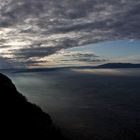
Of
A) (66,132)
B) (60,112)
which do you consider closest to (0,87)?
(66,132)

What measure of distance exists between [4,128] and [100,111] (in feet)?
200

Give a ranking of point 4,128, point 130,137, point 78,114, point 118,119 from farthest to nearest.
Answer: point 78,114, point 118,119, point 130,137, point 4,128

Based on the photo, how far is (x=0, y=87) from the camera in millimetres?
65062

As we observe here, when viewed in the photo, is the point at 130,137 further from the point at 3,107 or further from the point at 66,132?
the point at 3,107

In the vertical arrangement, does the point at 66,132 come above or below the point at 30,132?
below

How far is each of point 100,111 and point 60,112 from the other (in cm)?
1623

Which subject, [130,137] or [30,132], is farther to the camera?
[130,137]

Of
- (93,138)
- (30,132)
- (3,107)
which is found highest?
(3,107)

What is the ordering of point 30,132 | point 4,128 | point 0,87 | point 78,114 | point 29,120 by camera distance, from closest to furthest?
point 4,128 → point 30,132 → point 29,120 → point 0,87 → point 78,114

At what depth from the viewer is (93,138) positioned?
61406 mm

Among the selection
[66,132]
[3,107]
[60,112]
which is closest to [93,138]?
[66,132]

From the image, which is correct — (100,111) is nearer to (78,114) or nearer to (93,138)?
(78,114)

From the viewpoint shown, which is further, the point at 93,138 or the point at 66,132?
the point at 66,132

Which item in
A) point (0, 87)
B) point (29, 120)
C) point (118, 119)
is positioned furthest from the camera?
point (118, 119)
